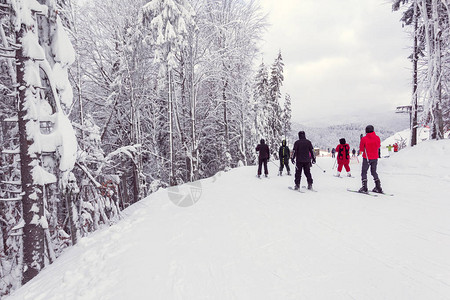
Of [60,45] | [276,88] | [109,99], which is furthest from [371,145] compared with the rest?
[276,88]

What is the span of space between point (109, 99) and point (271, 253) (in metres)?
12.9

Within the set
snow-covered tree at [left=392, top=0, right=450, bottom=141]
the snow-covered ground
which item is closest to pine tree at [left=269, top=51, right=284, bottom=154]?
snow-covered tree at [left=392, top=0, right=450, bottom=141]

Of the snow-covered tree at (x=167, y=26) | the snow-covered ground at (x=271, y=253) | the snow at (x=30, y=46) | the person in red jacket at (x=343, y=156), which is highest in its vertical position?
the snow-covered tree at (x=167, y=26)

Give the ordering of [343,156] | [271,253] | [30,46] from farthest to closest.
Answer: [343,156] < [30,46] < [271,253]

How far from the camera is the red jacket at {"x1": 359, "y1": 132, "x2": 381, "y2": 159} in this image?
7238 mm

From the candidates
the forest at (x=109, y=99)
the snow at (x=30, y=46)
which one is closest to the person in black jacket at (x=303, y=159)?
the forest at (x=109, y=99)

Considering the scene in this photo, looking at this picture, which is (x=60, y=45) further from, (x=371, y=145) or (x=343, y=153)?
(x=343, y=153)

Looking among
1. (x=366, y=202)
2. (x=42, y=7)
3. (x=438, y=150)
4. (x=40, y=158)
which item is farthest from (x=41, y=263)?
(x=438, y=150)

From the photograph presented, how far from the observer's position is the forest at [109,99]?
5.12 m

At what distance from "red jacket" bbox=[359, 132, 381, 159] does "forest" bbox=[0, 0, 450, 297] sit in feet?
24.8

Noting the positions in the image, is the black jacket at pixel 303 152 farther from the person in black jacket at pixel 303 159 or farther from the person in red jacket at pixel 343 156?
the person in red jacket at pixel 343 156

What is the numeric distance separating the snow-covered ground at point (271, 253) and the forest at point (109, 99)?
2111 millimetres

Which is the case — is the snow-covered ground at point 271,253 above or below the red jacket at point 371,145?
below

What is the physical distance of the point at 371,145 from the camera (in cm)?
729
